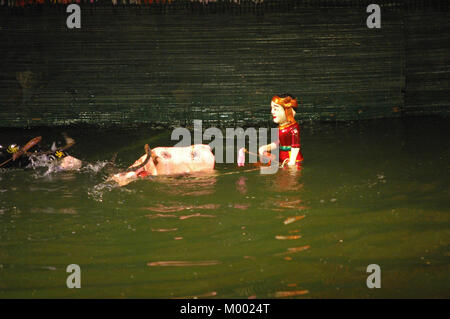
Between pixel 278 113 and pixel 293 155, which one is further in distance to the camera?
pixel 293 155

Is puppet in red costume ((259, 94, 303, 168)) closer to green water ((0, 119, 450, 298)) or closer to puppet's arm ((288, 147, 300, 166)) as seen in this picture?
puppet's arm ((288, 147, 300, 166))

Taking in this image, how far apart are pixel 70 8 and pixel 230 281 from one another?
29.6 feet

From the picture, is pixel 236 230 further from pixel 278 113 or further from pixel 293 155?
pixel 278 113

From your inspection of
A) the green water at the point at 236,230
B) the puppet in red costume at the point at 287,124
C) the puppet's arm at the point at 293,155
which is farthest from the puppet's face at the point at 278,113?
the green water at the point at 236,230

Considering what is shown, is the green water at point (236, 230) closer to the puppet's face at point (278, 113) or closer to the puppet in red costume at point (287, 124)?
the puppet in red costume at point (287, 124)

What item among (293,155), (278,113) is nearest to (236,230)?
(293,155)

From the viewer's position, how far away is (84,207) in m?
6.40

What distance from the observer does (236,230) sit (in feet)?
18.4

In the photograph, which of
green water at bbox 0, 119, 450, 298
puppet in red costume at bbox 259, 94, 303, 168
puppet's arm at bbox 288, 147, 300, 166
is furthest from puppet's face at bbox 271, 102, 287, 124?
green water at bbox 0, 119, 450, 298

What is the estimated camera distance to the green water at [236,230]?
447 centimetres

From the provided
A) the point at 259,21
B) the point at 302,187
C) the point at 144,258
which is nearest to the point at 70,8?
the point at 259,21

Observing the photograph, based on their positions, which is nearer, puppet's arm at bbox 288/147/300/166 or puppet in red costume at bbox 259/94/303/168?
puppet in red costume at bbox 259/94/303/168

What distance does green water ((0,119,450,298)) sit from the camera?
447 centimetres

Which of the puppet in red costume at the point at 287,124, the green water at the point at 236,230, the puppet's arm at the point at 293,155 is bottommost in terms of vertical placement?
the green water at the point at 236,230
